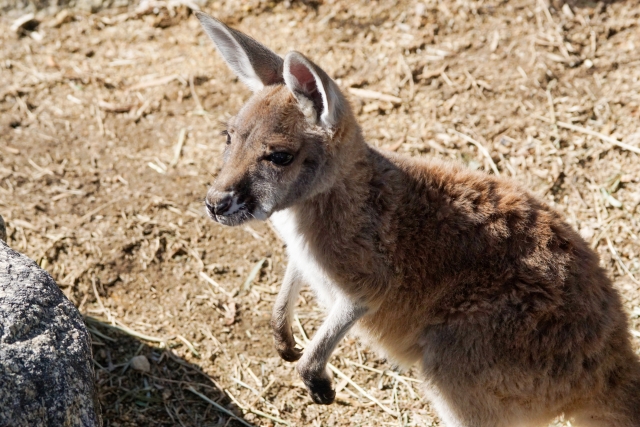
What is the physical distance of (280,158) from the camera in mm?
3973

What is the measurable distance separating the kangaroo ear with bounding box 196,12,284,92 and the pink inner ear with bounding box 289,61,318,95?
1.22 ft

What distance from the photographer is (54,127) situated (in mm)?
6684

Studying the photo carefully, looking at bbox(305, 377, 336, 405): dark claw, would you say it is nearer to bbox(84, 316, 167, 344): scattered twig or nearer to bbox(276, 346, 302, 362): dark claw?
bbox(276, 346, 302, 362): dark claw

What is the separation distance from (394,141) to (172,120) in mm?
2014

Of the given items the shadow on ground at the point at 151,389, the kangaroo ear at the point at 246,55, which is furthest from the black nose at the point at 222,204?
the shadow on ground at the point at 151,389

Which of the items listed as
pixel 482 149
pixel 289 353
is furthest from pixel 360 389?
pixel 482 149

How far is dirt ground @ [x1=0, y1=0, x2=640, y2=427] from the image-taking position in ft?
16.6

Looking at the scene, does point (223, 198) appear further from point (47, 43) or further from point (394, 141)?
point (47, 43)

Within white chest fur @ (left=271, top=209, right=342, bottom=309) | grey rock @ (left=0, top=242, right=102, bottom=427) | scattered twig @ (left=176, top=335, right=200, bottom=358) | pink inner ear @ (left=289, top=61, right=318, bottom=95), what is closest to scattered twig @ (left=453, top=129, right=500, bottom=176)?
white chest fur @ (left=271, top=209, right=342, bottom=309)

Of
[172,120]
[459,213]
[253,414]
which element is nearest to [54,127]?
[172,120]

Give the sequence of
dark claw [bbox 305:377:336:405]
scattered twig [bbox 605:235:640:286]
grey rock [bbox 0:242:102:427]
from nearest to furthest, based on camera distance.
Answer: grey rock [bbox 0:242:102:427] → dark claw [bbox 305:377:336:405] → scattered twig [bbox 605:235:640:286]

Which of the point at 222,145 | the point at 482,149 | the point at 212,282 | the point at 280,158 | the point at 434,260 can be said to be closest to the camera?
→ the point at 280,158

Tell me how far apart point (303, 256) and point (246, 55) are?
45.6 inches

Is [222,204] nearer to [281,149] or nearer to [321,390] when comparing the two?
[281,149]
